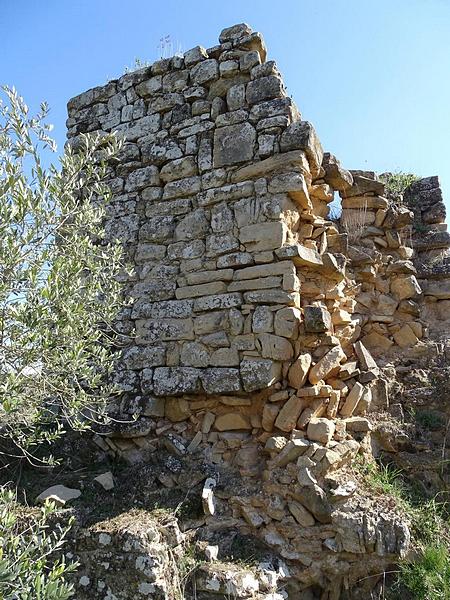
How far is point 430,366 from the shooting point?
546 cm

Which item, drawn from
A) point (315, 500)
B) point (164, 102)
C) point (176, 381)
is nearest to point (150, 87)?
point (164, 102)

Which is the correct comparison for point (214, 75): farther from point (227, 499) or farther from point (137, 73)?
point (227, 499)

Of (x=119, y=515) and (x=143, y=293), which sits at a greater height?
(x=143, y=293)

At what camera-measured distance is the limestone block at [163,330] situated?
4938 millimetres

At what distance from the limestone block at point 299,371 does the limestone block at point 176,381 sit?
0.81m

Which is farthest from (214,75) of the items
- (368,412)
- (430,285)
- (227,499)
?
(227,499)

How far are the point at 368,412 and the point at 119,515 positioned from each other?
245 centimetres

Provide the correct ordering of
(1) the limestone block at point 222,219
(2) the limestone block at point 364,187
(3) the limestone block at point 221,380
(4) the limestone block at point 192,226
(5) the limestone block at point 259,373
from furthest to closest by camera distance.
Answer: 1. (2) the limestone block at point 364,187
2. (4) the limestone block at point 192,226
3. (1) the limestone block at point 222,219
4. (3) the limestone block at point 221,380
5. (5) the limestone block at point 259,373

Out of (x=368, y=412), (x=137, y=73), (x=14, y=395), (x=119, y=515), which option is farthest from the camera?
(x=137, y=73)

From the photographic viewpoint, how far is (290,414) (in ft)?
14.6

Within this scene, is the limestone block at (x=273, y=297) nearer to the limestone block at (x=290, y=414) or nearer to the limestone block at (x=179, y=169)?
the limestone block at (x=290, y=414)

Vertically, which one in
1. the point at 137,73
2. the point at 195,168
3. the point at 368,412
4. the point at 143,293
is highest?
the point at 137,73

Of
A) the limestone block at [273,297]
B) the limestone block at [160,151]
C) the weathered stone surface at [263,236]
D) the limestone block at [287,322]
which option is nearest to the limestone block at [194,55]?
the limestone block at [160,151]

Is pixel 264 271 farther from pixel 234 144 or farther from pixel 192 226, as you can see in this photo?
pixel 234 144
